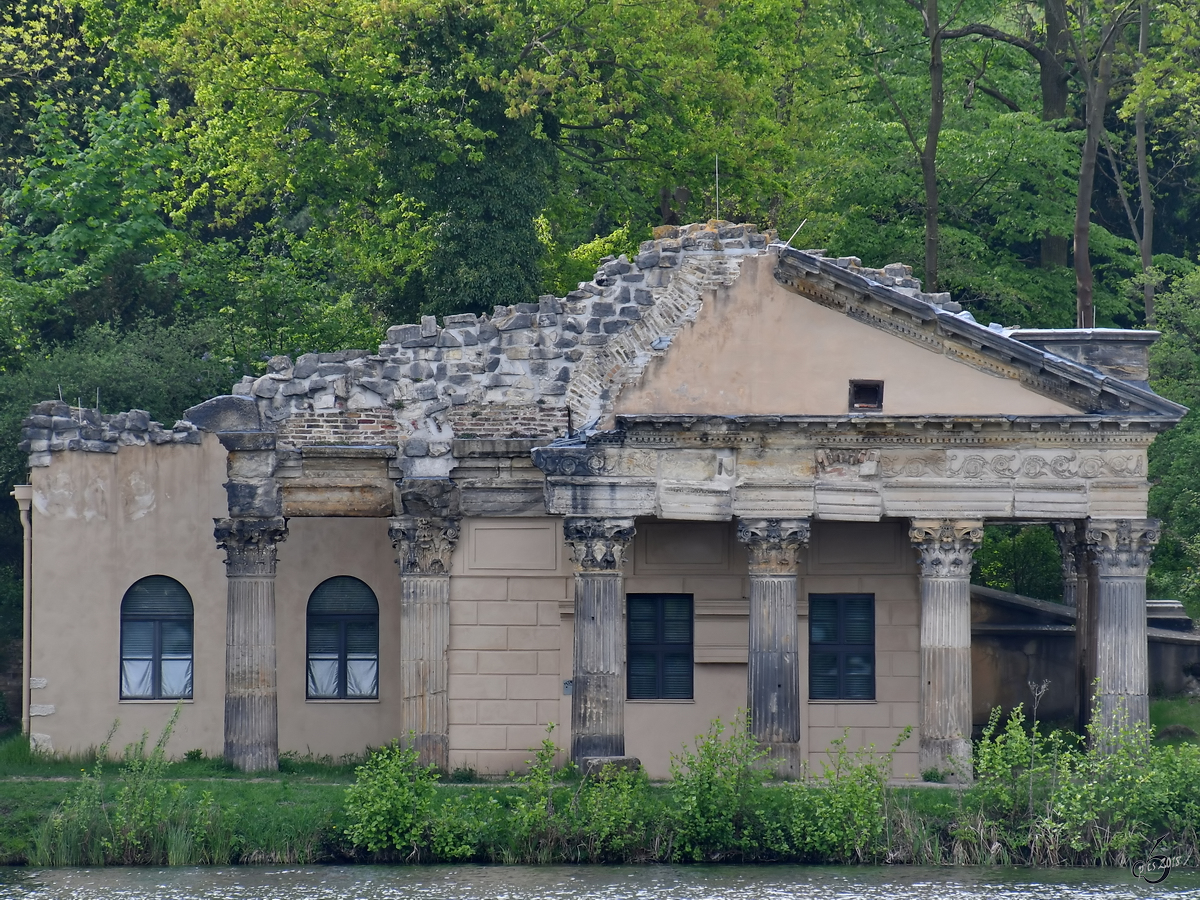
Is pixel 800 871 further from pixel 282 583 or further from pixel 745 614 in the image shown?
pixel 282 583

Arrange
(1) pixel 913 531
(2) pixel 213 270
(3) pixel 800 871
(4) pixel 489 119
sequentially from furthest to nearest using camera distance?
(2) pixel 213 270 < (4) pixel 489 119 < (1) pixel 913 531 < (3) pixel 800 871

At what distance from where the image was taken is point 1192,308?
157 feet

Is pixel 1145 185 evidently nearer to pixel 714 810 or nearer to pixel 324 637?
pixel 324 637

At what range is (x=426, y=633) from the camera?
3578cm

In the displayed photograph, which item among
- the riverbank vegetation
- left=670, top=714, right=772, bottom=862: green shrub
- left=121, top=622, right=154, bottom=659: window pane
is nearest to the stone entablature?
the riverbank vegetation

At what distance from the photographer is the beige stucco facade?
34219 mm

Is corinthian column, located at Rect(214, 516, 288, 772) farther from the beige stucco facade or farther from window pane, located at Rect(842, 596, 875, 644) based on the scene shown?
window pane, located at Rect(842, 596, 875, 644)

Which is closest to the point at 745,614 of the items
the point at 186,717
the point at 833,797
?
the point at 833,797

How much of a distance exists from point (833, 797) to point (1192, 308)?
20.3m

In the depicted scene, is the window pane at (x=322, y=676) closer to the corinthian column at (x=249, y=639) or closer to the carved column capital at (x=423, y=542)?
the corinthian column at (x=249, y=639)

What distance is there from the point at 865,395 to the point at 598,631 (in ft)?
16.8

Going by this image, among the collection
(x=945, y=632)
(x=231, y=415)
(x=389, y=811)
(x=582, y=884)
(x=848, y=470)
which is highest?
(x=231, y=415)

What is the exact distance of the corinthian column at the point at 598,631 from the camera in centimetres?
3409

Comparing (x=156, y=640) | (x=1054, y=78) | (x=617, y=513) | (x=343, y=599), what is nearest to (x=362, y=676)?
(x=343, y=599)
